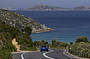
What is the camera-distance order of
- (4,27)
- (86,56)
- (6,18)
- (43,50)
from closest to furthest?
(86,56) < (43,50) < (4,27) < (6,18)

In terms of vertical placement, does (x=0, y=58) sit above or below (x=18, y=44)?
above

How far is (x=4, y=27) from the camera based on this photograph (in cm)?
6406

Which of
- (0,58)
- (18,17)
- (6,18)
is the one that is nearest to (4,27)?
(0,58)

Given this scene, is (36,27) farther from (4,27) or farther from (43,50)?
(43,50)

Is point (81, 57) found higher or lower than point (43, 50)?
higher

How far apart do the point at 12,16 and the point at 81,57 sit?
529 ft

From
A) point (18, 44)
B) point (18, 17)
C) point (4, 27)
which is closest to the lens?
point (18, 44)

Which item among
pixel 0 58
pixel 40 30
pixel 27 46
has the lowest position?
pixel 40 30

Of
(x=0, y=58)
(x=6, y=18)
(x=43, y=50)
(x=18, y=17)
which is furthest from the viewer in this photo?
(x=18, y=17)

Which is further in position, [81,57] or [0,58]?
[81,57]

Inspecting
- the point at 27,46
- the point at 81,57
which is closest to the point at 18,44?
the point at 27,46

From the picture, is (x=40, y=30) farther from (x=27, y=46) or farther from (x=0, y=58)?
(x=0, y=58)

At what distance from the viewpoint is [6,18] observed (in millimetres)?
179375

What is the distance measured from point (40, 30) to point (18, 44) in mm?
124516
